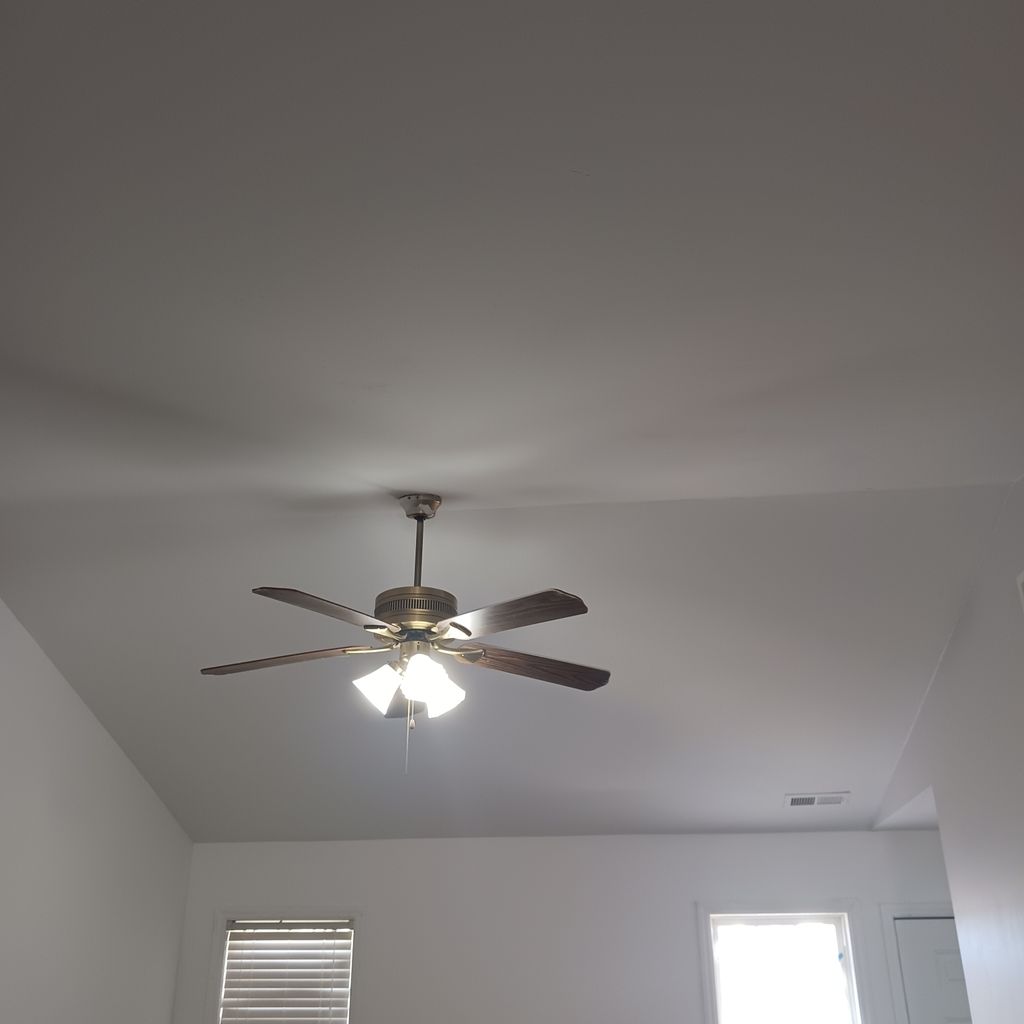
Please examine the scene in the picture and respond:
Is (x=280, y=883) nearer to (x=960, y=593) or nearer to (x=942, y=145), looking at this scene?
(x=960, y=593)

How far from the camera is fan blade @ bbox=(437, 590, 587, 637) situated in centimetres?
243

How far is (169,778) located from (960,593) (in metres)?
3.52

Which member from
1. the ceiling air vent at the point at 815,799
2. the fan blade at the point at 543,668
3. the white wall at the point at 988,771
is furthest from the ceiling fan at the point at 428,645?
the ceiling air vent at the point at 815,799

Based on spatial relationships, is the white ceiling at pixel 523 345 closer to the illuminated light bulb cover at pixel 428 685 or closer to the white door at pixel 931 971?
the illuminated light bulb cover at pixel 428 685

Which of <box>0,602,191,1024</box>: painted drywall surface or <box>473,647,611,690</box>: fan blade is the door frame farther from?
<box>0,602,191,1024</box>: painted drywall surface

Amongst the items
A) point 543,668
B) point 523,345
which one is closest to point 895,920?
point 543,668

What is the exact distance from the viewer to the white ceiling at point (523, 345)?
57.7 inches

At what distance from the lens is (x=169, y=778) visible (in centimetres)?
471

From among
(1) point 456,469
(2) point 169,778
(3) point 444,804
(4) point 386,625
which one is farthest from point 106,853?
(1) point 456,469

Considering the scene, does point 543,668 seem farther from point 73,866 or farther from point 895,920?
point 895,920

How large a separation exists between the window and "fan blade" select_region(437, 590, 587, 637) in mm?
3037

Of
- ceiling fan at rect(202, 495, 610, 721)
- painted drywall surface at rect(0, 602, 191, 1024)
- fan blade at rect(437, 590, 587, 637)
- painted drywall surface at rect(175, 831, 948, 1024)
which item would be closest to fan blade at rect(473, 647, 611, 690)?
ceiling fan at rect(202, 495, 610, 721)

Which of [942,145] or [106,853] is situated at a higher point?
[942,145]

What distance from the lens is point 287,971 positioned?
4.97 metres
